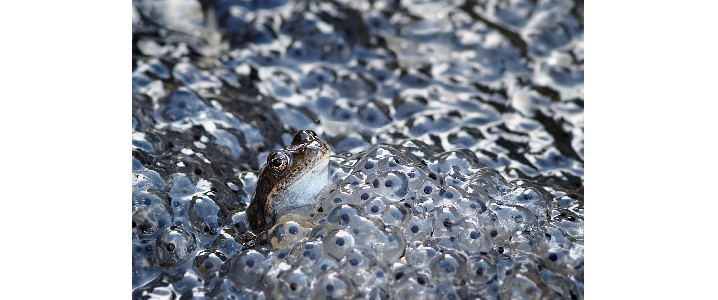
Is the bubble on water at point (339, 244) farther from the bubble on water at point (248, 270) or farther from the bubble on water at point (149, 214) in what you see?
the bubble on water at point (149, 214)

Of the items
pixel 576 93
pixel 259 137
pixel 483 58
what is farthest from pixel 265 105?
pixel 576 93

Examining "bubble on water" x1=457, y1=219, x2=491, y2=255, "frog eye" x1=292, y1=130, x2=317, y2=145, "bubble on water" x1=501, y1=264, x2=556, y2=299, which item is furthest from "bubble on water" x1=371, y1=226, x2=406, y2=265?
"frog eye" x1=292, y1=130, x2=317, y2=145

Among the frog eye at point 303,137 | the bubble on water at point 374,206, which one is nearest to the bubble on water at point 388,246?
the bubble on water at point 374,206

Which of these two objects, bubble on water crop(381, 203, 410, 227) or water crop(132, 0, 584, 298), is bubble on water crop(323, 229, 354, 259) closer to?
water crop(132, 0, 584, 298)

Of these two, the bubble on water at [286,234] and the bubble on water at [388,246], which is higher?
the bubble on water at [388,246]

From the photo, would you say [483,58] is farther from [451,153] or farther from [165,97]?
[165,97]
